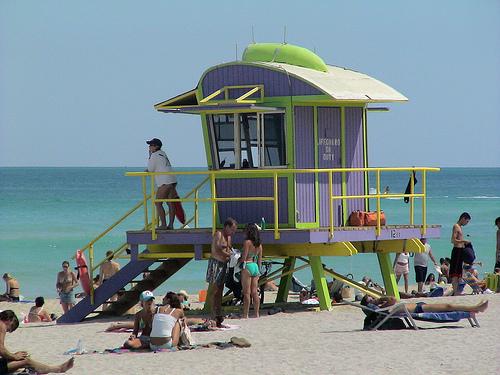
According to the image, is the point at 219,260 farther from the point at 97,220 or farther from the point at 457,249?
the point at 97,220

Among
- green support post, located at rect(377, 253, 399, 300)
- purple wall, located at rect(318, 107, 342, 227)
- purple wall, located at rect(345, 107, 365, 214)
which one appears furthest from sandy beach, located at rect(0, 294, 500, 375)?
green support post, located at rect(377, 253, 399, 300)

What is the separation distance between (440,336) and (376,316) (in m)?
1.28

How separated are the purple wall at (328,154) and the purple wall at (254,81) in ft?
2.26

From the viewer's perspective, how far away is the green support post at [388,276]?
26594 millimetres

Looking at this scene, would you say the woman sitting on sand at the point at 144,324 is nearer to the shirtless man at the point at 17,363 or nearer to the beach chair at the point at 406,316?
the shirtless man at the point at 17,363

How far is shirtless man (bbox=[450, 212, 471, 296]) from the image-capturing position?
1087 inches

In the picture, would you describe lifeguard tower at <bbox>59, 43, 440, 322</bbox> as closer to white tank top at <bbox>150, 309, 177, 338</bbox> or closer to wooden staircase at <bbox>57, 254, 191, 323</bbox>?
wooden staircase at <bbox>57, 254, 191, 323</bbox>

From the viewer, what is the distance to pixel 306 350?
2023 centimetres

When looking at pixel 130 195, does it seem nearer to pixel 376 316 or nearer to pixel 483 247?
pixel 483 247

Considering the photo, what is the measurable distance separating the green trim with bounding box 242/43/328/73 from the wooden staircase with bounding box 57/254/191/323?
3.69 metres

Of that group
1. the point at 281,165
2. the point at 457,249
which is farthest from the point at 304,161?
the point at 457,249

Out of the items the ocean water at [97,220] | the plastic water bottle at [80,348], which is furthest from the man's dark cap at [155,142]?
the ocean water at [97,220]

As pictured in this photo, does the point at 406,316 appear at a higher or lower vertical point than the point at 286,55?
lower

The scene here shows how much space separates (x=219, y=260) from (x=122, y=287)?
2290 mm
